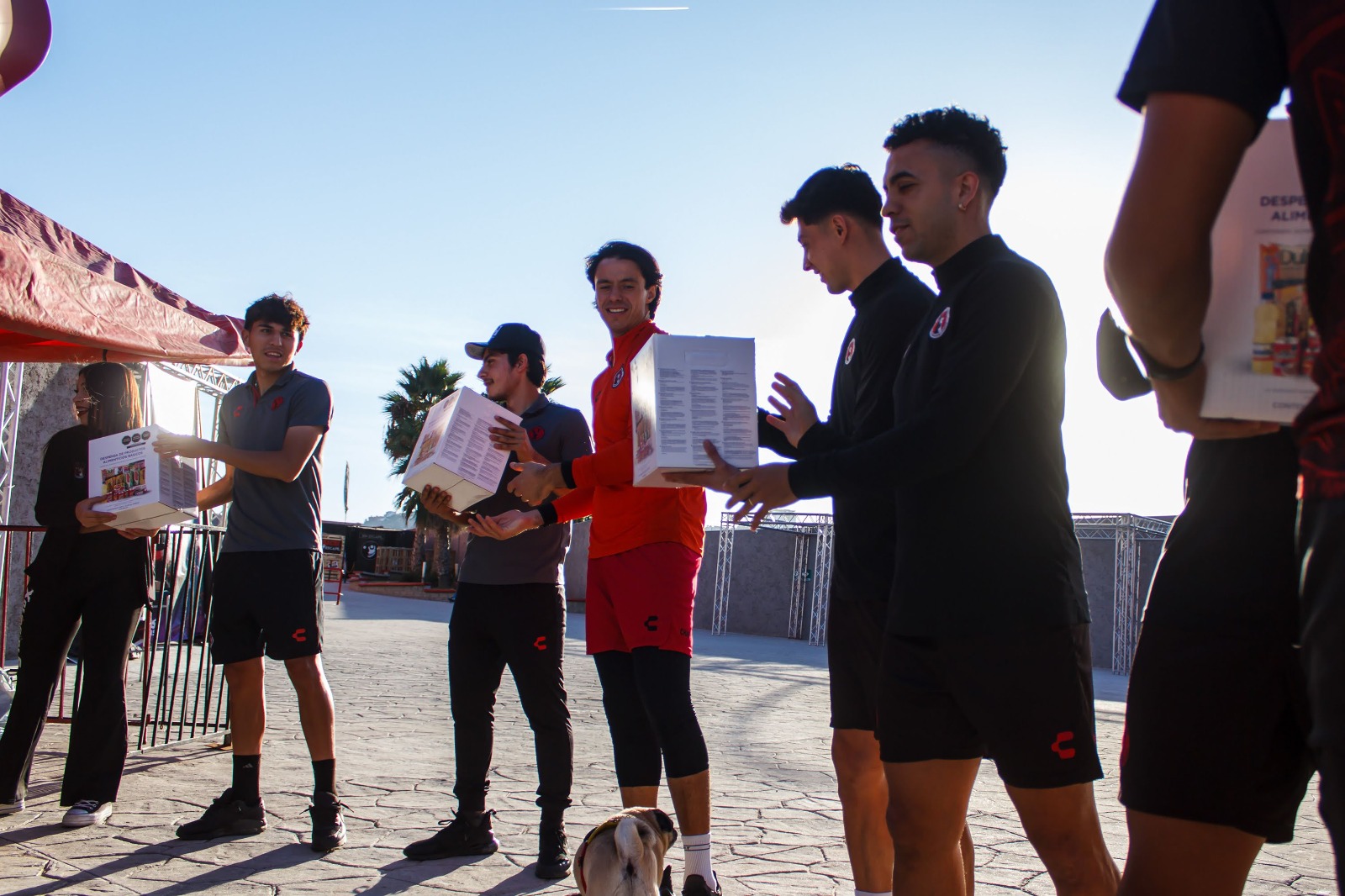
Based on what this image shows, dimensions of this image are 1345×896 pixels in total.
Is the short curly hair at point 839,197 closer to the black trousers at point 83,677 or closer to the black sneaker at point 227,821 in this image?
the black sneaker at point 227,821

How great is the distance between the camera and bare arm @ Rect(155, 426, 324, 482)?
408cm

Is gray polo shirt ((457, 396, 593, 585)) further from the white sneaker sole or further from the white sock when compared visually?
the white sneaker sole

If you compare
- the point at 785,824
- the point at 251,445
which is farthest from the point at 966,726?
the point at 251,445

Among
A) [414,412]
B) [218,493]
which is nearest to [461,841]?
[218,493]

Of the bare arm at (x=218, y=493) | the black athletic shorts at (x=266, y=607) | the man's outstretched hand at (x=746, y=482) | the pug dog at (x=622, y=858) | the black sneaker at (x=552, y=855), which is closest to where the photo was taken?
the man's outstretched hand at (x=746, y=482)

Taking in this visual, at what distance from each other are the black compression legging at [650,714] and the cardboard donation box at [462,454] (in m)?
0.75

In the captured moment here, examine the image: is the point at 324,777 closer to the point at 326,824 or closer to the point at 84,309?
the point at 326,824

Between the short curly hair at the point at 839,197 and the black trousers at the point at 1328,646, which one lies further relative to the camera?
the short curly hair at the point at 839,197

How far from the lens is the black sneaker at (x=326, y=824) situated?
382 cm

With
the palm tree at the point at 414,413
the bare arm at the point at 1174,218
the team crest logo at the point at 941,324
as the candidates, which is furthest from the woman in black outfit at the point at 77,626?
the palm tree at the point at 414,413

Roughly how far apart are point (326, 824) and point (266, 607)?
Answer: 2.71 feet

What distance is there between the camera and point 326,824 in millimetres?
3865

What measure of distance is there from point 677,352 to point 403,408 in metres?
34.8

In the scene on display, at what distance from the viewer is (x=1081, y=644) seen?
6.68 feet
